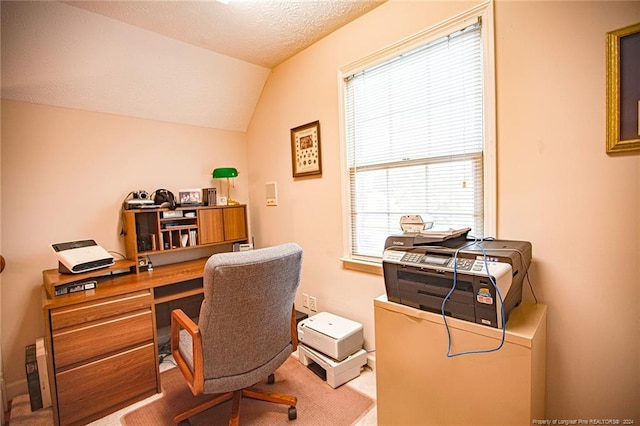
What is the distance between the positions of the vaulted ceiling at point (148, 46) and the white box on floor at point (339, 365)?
2.44 meters

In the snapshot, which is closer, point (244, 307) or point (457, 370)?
point (457, 370)

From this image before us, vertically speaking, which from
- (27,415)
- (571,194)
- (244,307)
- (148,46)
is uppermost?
(148,46)

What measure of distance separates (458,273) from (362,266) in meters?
1.01

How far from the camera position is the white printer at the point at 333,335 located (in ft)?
6.33

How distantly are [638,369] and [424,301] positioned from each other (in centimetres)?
92

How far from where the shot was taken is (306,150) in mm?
2523

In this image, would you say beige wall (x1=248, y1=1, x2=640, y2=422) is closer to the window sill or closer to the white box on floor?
the window sill

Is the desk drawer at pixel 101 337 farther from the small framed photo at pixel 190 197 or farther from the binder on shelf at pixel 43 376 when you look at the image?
the small framed photo at pixel 190 197

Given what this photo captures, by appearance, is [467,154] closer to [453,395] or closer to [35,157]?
[453,395]

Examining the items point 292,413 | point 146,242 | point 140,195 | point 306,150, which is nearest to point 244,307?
point 292,413

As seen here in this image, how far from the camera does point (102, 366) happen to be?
5.68 feet

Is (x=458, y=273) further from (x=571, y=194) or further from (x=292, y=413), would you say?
(x=292, y=413)

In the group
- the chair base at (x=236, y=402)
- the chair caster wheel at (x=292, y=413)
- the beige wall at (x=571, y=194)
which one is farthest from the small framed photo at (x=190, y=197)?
the beige wall at (x=571, y=194)

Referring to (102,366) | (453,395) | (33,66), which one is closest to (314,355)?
(453,395)
